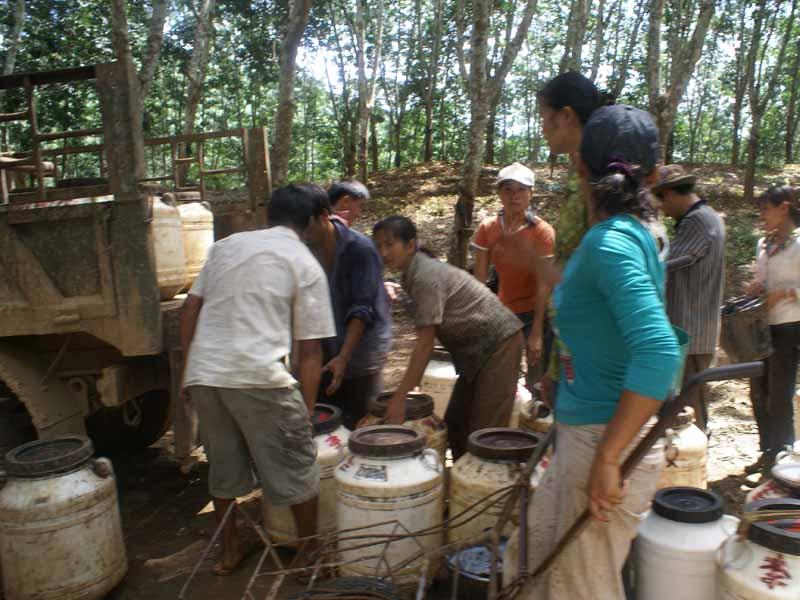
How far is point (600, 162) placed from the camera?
6.01 ft

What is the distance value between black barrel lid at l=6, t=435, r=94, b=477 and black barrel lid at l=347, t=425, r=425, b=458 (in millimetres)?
1337

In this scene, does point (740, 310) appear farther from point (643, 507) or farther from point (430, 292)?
point (643, 507)

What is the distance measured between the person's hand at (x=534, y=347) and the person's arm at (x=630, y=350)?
8.61 feet

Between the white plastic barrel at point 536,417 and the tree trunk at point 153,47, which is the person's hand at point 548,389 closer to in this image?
the white plastic barrel at point 536,417

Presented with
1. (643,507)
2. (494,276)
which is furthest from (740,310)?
(643,507)

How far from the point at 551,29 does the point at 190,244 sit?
29408mm

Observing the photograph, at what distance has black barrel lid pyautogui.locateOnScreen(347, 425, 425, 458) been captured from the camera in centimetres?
289

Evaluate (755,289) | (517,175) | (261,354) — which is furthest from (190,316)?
(755,289)

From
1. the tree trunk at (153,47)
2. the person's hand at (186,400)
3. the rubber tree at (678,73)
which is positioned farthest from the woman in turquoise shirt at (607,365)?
the tree trunk at (153,47)

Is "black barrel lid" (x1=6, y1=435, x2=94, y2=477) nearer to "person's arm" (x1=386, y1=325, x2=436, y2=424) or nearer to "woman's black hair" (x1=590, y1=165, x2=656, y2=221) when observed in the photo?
"person's arm" (x1=386, y1=325, x2=436, y2=424)

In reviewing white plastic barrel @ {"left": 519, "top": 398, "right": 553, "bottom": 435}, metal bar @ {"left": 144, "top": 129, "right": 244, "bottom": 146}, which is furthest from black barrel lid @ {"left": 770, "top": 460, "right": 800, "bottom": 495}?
metal bar @ {"left": 144, "top": 129, "right": 244, "bottom": 146}

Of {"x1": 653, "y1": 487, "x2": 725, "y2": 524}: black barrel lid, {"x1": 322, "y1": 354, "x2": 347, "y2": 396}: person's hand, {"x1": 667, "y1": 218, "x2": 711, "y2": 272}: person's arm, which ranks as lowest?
{"x1": 653, "y1": 487, "x2": 725, "y2": 524}: black barrel lid

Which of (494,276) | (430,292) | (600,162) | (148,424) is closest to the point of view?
(600,162)

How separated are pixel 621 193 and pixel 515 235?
264 centimetres
